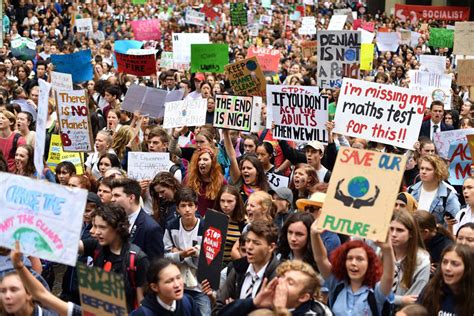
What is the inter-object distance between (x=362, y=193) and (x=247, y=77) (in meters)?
7.53

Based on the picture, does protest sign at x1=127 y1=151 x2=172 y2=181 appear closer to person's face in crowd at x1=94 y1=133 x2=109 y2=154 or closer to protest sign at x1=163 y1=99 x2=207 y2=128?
person's face in crowd at x1=94 y1=133 x2=109 y2=154

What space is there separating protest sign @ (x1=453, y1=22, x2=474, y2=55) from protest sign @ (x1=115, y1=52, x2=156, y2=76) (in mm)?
5120

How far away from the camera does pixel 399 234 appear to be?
23.3 ft

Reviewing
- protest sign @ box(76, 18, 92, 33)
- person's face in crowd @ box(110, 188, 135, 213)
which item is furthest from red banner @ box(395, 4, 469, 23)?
person's face in crowd @ box(110, 188, 135, 213)

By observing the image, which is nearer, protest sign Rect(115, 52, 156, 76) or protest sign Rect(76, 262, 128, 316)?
protest sign Rect(76, 262, 128, 316)

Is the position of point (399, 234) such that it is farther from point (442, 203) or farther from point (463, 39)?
point (463, 39)

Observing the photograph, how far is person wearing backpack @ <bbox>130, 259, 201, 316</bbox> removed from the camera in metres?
6.23

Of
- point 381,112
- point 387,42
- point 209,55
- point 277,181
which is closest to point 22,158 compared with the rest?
point 277,181

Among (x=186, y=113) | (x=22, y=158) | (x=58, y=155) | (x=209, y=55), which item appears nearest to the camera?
(x=22, y=158)

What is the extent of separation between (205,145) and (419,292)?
3917 millimetres

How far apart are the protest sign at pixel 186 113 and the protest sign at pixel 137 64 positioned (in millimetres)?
3857

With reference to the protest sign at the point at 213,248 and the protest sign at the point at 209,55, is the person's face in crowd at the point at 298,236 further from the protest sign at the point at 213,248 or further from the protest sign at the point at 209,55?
the protest sign at the point at 209,55

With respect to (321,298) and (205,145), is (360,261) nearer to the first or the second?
(321,298)

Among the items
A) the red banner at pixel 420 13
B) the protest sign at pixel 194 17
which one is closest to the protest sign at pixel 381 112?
the protest sign at pixel 194 17
